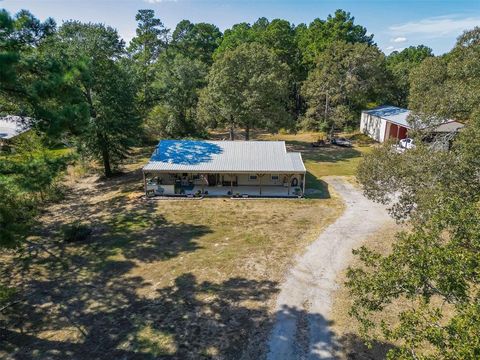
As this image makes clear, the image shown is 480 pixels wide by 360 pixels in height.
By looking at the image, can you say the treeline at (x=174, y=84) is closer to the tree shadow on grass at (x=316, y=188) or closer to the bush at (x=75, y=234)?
the bush at (x=75, y=234)

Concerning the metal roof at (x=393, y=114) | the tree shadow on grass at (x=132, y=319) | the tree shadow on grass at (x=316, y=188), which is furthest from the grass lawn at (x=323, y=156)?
the tree shadow on grass at (x=132, y=319)

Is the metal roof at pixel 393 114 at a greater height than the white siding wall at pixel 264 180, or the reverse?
the metal roof at pixel 393 114

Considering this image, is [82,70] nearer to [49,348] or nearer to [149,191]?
[49,348]

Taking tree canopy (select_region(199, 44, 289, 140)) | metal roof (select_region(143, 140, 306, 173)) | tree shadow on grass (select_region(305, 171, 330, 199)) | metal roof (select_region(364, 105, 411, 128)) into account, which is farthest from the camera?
metal roof (select_region(364, 105, 411, 128))

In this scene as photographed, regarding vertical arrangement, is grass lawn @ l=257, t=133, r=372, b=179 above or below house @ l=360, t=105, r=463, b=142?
below

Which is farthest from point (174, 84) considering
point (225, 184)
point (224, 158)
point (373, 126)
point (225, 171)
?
point (373, 126)

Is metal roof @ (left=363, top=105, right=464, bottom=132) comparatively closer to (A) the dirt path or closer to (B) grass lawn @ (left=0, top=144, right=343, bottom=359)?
(A) the dirt path

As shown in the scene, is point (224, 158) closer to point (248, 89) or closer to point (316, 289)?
point (248, 89)

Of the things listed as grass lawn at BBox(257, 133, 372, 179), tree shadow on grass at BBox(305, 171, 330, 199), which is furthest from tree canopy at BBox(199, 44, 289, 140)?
tree shadow on grass at BBox(305, 171, 330, 199)
